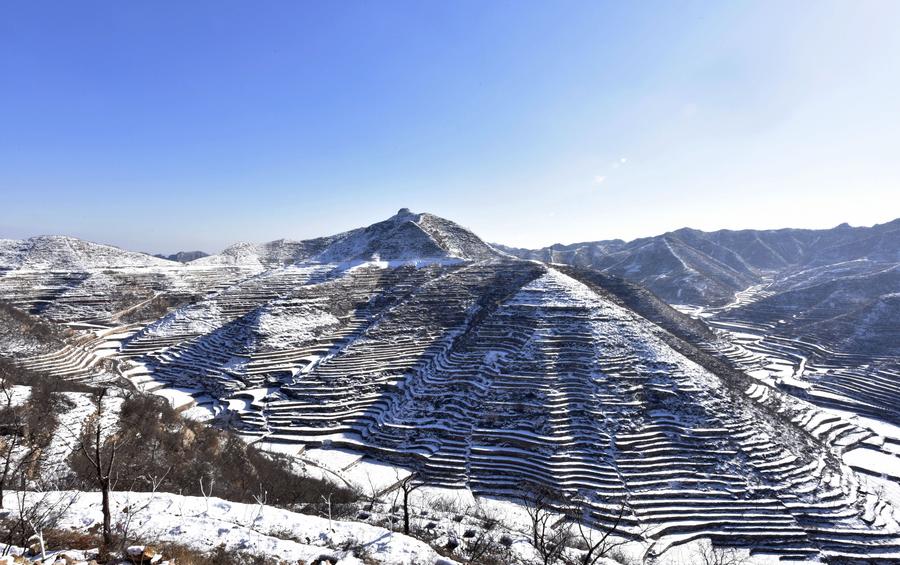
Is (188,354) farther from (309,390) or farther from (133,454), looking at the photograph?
(133,454)

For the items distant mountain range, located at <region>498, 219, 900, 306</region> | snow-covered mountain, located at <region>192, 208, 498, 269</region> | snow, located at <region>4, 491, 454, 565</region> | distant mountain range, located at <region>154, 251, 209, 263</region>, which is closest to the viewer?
snow, located at <region>4, 491, 454, 565</region>

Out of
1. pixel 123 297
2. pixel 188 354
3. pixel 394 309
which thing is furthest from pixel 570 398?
pixel 123 297

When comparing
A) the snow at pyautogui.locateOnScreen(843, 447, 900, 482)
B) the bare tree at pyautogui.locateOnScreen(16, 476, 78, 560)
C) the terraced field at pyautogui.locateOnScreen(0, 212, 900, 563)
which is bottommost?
the snow at pyautogui.locateOnScreen(843, 447, 900, 482)

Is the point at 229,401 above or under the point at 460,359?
under

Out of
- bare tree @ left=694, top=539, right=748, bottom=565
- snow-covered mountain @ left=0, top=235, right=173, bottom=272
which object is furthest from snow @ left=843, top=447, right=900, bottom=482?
snow-covered mountain @ left=0, top=235, right=173, bottom=272

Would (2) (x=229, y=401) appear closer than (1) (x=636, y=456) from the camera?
No

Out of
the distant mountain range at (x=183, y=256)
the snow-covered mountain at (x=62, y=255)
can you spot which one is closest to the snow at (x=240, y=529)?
the snow-covered mountain at (x=62, y=255)

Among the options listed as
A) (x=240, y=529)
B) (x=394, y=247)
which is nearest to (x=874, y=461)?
(x=240, y=529)

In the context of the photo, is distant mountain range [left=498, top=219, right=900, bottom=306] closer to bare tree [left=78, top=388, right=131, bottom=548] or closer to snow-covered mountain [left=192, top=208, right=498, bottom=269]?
snow-covered mountain [left=192, top=208, right=498, bottom=269]
